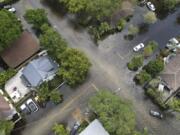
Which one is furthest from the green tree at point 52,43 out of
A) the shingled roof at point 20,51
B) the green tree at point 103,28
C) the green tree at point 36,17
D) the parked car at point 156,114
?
the parked car at point 156,114

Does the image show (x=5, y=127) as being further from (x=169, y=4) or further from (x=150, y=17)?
(x=169, y=4)

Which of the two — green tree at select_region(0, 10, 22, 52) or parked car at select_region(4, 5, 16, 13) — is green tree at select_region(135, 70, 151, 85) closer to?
green tree at select_region(0, 10, 22, 52)

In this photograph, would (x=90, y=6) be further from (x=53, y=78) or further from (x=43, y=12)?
(x=53, y=78)

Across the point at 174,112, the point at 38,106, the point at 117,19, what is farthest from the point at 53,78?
the point at 174,112

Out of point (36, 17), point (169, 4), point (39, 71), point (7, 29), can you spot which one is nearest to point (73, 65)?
point (39, 71)

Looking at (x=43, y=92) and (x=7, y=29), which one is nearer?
(x=43, y=92)

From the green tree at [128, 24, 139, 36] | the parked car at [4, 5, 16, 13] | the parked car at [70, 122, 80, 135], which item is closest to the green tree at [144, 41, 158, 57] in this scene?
the green tree at [128, 24, 139, 36]
